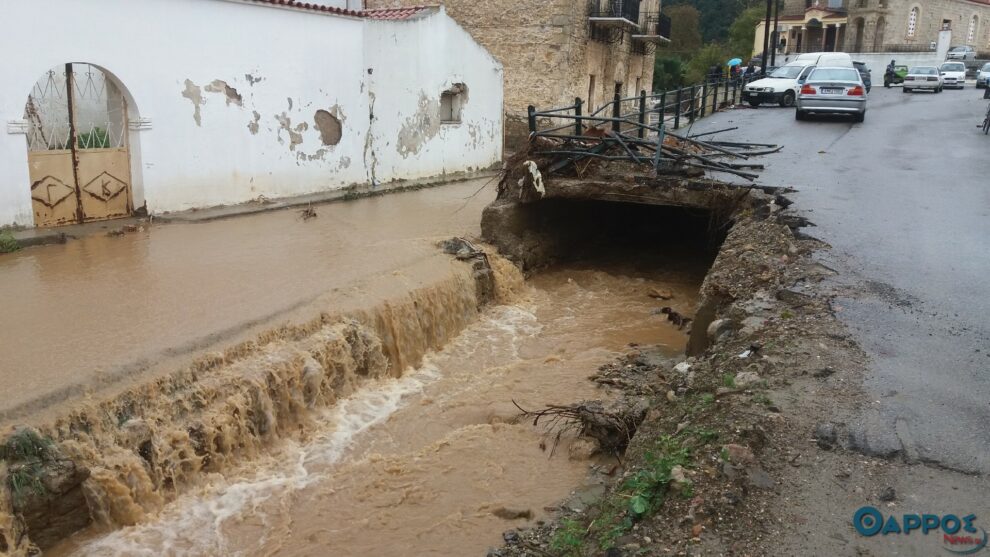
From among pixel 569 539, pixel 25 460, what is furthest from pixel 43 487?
pixel 569 539

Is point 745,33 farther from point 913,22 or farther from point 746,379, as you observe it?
point 746,379

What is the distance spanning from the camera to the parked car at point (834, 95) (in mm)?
20641

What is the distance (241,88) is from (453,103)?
6.81m

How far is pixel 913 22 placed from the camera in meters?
58.1

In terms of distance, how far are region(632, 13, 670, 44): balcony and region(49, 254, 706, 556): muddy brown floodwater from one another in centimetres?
2220

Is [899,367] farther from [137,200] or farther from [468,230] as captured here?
[137,200]

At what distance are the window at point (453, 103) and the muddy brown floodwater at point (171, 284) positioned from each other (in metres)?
6.09

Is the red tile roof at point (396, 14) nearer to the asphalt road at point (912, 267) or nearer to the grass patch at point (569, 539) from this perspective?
the asphalt road at point (912, 267)

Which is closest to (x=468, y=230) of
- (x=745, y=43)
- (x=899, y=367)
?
(x=899, y=367)

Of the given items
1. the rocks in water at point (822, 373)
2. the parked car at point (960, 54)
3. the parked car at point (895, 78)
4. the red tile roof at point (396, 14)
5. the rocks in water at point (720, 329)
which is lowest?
the rocks in water at point (720, 329)

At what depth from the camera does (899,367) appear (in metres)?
5.22

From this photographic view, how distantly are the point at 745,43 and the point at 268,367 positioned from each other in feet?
172

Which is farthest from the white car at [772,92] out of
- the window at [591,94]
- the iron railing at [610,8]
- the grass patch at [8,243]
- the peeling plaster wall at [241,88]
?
the grass patch at [8,243]

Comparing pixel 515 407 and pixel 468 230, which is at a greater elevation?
pixel 468 230
